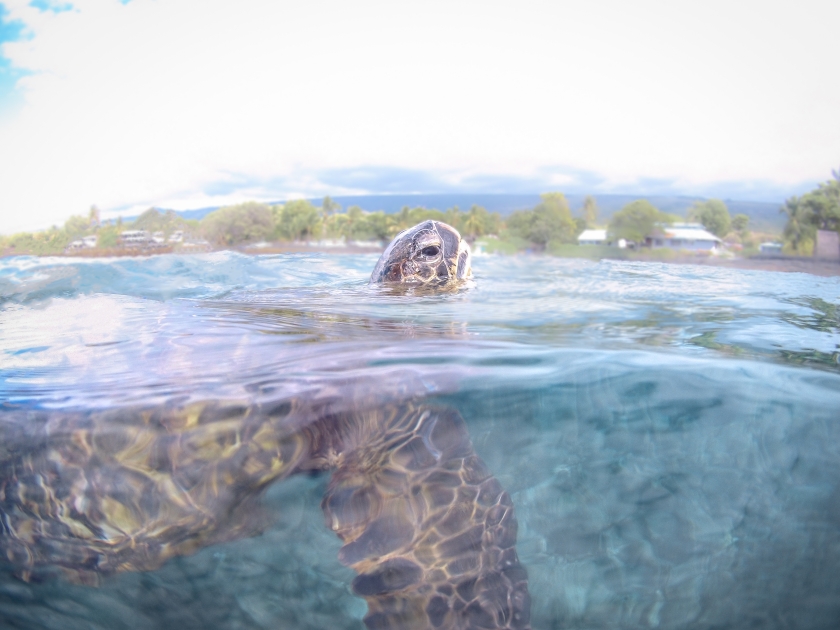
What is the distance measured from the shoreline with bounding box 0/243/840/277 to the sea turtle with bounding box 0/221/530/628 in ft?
13.7

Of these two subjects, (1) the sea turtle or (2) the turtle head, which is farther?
(2) the turtle head

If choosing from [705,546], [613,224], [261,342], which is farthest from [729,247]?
[261,342]

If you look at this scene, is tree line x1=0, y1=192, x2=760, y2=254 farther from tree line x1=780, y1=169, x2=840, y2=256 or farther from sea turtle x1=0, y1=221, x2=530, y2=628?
sea turtle x1=0, y1=221, x2=530, y2=628

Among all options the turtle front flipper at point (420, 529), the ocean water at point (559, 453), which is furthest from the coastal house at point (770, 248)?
the turtle front flipper at point (420, 529)

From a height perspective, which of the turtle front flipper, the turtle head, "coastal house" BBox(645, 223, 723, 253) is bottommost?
the turtle front flipper

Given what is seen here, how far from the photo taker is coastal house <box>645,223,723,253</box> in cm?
569

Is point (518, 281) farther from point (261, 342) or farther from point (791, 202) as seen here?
point (261, 342)

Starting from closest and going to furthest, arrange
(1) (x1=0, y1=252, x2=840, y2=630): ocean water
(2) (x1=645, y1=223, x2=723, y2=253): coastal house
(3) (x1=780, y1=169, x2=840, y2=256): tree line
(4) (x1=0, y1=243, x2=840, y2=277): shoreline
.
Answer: (1) (x1=0, y1=252, x2=840, y2=630): ocean water < (3) (x1=780, y1=169, x2=840, y2=256): tree line < (4) (x1=0, y1=243, x2=840, y2=277): shoreline < (2) (x1=645, y1=223, x2=723, y2=253): coastal house

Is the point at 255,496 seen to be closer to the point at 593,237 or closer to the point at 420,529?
the point at 420,529

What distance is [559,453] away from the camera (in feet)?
8.25

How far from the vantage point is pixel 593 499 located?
2.45 meters

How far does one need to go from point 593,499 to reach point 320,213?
5317 mm

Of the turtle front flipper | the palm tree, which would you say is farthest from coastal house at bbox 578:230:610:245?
the turtle front flipper

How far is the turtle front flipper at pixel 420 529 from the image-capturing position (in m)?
2.02
